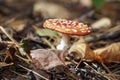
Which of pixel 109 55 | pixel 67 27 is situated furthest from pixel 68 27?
pixel 109 55

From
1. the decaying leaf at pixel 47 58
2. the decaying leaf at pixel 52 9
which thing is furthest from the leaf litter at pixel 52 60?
the decaying leaf at pixel 52 9

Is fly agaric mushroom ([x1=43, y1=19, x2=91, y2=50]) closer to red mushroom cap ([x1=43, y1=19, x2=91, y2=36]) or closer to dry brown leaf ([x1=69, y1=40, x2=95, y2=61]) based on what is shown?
red mushroom cap ([x1=43, y1=19, x2=91, y2=36])

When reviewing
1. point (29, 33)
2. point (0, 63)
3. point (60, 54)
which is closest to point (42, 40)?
point (29, 33)

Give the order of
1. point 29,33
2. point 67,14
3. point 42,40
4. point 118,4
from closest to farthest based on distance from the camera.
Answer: point 42,40 < point 29,33 < point 67,14 < point 118,4

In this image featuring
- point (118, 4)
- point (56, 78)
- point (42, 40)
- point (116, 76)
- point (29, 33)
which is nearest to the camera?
point (56, 78)

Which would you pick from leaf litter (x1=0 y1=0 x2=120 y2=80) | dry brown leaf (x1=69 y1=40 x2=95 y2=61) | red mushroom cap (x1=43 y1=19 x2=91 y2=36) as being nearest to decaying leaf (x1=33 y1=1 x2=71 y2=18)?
leaf litter (x1=0 y1=0 x2=120 y2=80)

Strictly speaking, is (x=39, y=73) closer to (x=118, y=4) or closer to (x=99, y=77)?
(x=99, y=77)

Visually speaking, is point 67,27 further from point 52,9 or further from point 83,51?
point 52,9
